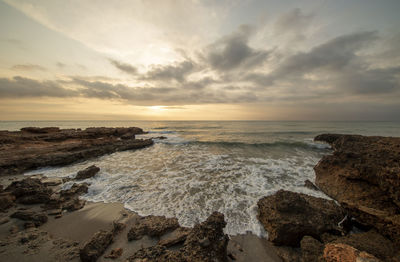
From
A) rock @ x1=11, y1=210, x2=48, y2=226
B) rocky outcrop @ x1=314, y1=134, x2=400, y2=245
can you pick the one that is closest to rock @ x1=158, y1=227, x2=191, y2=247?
rock @ x1=11, y1=210, x2=48, y2=226

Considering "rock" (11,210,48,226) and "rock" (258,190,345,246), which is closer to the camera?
"rock" (258,190,345,246)

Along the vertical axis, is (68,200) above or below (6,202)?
below

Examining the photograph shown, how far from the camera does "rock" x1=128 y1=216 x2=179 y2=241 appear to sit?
11.4ft

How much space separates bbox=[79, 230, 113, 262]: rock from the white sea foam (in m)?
1.27

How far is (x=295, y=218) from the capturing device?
136 inches

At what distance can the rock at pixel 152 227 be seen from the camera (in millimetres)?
3465

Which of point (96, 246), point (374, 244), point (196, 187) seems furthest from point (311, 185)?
point (96, 246)

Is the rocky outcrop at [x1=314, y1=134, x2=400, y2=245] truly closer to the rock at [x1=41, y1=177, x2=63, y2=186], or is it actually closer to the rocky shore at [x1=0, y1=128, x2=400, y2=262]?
the rocky shore at [x1=0, y1=128, x2=400, y2=262]

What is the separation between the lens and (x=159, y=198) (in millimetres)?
5328

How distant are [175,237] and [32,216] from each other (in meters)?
4.46

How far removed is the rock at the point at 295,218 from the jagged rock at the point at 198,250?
1.58 m

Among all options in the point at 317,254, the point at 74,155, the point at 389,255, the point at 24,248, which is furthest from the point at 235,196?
the point at 74,155

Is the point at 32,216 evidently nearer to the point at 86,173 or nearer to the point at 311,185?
the point at 86,173

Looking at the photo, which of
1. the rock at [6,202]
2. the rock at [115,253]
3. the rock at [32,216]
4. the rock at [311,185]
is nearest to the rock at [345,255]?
the rock at [115,253]
